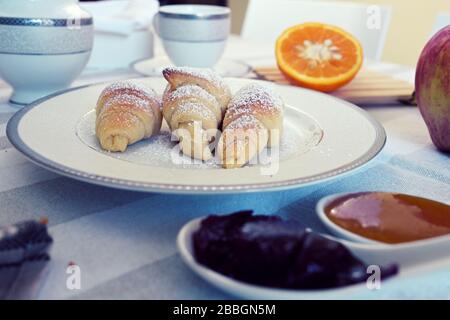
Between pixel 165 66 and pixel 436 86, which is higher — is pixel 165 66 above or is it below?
below

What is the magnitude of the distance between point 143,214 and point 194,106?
21cm

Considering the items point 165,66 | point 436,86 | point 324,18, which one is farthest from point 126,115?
point 324,18

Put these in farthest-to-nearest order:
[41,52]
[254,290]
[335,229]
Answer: [41,52], [335,229], [254,290]

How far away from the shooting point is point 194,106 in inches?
26.6

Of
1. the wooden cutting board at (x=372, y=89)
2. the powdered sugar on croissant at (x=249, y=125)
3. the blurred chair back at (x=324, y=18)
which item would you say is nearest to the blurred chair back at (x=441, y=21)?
the wooden cutting board at (x=372, y=89)

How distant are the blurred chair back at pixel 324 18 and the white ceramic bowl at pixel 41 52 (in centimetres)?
105

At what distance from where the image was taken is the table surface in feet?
1.33

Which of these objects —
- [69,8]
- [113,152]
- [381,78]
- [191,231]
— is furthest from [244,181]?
[381,78]

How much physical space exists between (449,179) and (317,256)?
0.36m

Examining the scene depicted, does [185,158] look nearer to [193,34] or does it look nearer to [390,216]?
[390,216]

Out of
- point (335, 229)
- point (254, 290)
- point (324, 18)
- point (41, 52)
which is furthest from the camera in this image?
point (324, 18)

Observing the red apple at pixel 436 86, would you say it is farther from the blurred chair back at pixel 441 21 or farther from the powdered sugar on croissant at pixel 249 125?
the blurred chair back at pixel 441 21
